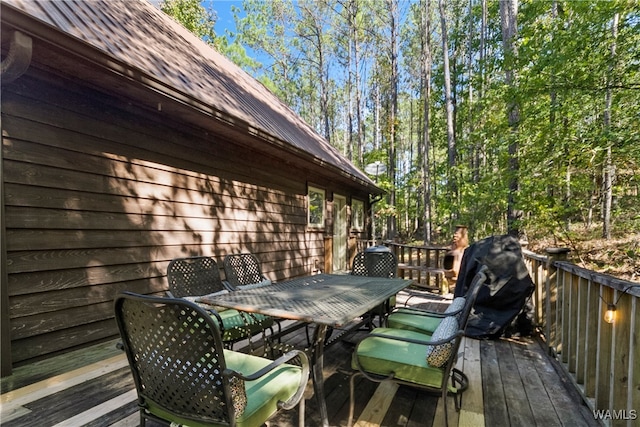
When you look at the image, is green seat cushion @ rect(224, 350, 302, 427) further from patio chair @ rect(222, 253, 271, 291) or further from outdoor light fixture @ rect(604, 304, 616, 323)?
outdoor light fixture @ rect(604, 304, 616, 323)

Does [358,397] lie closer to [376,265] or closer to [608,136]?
[376,265]

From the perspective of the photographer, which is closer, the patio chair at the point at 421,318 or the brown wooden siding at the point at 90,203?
the patio chair at the point at 421,318

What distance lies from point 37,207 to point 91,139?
770 millimetres

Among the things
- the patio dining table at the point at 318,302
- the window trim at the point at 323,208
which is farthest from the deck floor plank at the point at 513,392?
the window trim at the point at 323,208

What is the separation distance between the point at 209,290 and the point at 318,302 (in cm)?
141

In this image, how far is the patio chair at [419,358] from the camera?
1604 millimetres

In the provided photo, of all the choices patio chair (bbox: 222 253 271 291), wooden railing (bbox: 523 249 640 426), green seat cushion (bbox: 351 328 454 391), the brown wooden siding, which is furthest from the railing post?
the brown wooden siding

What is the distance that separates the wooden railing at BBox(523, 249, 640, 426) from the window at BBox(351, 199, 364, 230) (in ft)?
21.2

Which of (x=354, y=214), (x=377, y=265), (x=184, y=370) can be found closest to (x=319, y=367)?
(x=184, y=370)

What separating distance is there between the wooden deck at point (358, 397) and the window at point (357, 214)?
672 cm

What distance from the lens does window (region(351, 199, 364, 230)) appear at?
30.6ft

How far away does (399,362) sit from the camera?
1.72m

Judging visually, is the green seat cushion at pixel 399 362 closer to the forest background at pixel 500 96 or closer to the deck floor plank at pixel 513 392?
the deck floor plank at pixel 513 392

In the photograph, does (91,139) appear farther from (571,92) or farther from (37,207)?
(571,92)
